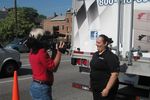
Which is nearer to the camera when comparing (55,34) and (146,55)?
(55,34)

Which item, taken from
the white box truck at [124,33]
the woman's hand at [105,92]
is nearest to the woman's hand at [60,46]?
the woman's hand at [105,92]

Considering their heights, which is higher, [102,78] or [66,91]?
[102,78]

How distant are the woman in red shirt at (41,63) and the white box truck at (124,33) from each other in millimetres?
1849

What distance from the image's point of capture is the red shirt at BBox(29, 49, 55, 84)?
5234 millimetres

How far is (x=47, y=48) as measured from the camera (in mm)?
5305

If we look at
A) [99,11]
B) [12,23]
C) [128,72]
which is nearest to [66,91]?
[99,11]

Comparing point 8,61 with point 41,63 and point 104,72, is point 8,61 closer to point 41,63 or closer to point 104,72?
point 104,72

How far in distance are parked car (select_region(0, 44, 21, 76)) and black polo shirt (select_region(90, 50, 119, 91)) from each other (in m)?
7.95

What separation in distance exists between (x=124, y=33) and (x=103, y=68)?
157 centimetres

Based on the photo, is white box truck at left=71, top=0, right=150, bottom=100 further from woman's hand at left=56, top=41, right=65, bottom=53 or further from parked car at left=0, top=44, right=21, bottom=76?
parked car at left=0, top=44, right=21, bottom=76

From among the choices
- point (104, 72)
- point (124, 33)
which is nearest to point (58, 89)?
point (124, 33)

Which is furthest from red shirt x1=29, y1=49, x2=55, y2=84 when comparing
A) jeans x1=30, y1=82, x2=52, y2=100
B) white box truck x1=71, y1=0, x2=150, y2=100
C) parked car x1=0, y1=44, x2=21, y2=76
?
parked car x1=0, y1=44, x2=21, y2=76

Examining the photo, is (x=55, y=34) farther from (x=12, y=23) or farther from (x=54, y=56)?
(x=12, y=23)

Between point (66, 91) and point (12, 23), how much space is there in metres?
67.5
